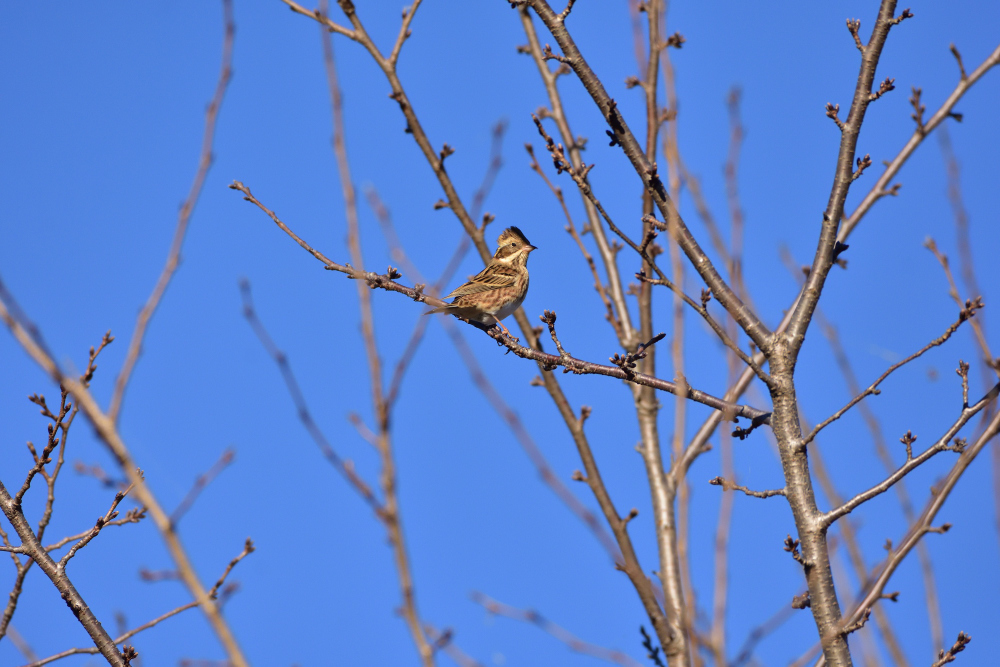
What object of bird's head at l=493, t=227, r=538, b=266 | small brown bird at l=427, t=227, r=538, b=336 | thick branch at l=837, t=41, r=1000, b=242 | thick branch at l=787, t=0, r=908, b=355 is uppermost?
bird's head at l=493, t=227, r=538, b=266

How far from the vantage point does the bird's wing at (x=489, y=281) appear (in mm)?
6421

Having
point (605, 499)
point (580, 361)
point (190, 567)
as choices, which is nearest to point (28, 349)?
point (190, 567)

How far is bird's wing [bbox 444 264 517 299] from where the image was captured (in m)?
6.42

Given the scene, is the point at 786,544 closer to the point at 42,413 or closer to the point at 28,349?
the point at 28,349

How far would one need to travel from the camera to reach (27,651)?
13.1 ft

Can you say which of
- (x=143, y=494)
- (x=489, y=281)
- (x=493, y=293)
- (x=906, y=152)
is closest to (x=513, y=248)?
(x=489, y=281)

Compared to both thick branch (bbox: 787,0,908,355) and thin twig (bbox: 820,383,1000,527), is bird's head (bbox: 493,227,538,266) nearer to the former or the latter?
thick branch (bbox: 787,0,908,355)

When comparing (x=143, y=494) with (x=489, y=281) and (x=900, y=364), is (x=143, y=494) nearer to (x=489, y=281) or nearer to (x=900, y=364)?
(x=900, y=364)

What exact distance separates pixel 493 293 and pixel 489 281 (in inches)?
7.8

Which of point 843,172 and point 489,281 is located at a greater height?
point 489,281

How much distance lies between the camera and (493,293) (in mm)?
6492

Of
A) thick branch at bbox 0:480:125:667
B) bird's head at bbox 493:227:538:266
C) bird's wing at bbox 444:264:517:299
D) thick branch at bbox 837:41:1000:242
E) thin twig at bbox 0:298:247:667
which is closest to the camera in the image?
thin twig at bbox 0:298:247:667

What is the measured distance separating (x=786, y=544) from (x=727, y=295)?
3.53ft

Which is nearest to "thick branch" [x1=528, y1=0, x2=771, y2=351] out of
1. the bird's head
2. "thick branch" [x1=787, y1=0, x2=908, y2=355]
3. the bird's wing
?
"thick branch" [x1=787, y1=0, x2=908, y2=355]
